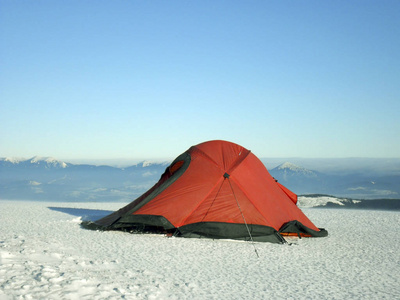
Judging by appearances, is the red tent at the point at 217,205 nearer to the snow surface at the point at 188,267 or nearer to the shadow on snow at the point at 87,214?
the snow surface at the point at 188,267

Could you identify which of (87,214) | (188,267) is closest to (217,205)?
(188,267)

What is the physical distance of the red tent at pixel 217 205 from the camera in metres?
9.71

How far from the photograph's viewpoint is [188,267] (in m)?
7.09

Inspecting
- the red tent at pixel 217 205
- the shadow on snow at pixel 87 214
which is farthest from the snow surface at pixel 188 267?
the shadow on snow at pixel 87 214

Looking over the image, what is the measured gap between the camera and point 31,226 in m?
11.4

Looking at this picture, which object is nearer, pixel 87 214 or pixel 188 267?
pixel 188 267

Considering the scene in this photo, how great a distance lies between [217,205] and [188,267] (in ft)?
10.1

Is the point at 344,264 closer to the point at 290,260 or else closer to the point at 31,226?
the point at 290,260

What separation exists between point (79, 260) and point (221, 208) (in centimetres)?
396

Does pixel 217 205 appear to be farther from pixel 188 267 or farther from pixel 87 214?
pixel 87 214

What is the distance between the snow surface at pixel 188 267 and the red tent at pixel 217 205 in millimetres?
330

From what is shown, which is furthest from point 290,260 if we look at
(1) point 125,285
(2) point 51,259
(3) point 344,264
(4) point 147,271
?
(2) point 51,259

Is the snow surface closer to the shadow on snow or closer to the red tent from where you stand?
the red tent

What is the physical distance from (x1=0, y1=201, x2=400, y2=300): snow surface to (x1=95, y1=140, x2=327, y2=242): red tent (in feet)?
1.08
